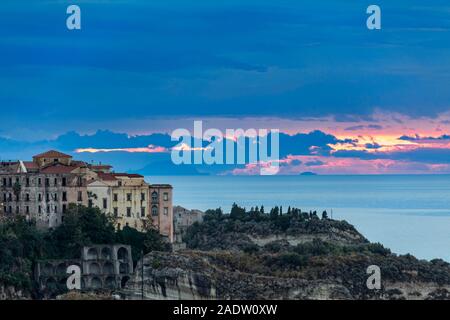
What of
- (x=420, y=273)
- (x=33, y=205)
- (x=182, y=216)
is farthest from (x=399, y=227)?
(x=33, y=205)

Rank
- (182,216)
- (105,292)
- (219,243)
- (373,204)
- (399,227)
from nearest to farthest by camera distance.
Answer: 1. (105,292)
2. (219,243)
3. (182,216)
4. (399,227)
5. (373,204)

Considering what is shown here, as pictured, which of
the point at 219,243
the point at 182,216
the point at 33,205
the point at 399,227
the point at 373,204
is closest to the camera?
the point at 33,205

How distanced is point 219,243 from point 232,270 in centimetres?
1287

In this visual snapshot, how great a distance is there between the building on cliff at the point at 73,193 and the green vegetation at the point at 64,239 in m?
0.88

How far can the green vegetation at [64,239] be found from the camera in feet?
201

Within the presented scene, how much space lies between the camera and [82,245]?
63094mm

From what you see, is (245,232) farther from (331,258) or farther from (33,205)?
(33,205)

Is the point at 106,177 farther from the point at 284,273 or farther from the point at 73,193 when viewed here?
the point at 284,273

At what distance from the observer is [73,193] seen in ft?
214

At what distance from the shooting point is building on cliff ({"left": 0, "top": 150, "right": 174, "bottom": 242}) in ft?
213

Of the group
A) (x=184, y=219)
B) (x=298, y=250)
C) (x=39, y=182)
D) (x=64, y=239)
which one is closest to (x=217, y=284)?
(x=64, y=239)

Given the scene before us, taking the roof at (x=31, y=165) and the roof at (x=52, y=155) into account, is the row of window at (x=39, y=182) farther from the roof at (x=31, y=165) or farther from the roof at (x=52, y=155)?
the roof at (x=52, y=155)

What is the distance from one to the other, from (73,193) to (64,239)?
8.53ft

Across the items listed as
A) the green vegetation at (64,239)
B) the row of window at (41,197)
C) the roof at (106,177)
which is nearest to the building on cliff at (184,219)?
the roof at (106,177)
